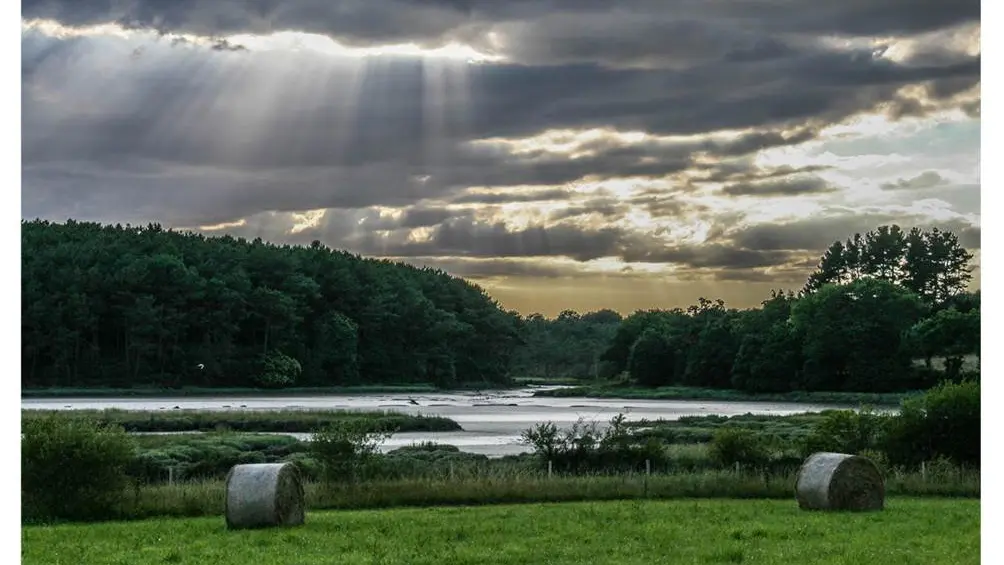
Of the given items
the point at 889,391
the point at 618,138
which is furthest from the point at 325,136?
the point at 889,391

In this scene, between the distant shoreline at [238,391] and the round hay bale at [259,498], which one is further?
the distant shoreline at [238,391]

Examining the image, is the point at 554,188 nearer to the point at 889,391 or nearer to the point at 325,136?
the point at 325,136

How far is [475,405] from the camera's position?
7438 cm

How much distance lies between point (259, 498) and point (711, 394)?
69381mm

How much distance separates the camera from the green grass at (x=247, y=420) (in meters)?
58.4

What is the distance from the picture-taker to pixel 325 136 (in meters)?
44.1

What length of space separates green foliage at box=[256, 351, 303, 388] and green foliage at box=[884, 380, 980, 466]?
5958cm

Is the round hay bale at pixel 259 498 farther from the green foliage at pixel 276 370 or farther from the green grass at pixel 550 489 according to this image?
the green foliage at pixel 276 370

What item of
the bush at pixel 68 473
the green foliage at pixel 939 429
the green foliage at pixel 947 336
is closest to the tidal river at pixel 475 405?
the green foliage at pixel 947 336

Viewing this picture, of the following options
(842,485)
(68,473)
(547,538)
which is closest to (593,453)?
(842,485)

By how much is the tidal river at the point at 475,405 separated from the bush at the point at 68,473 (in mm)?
38225

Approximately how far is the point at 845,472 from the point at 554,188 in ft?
84.4

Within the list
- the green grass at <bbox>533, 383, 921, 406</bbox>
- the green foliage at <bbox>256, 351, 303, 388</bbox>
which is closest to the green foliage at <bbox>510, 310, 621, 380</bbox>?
the green grass at <bbox>533, 383, 921, 406</bbox>
